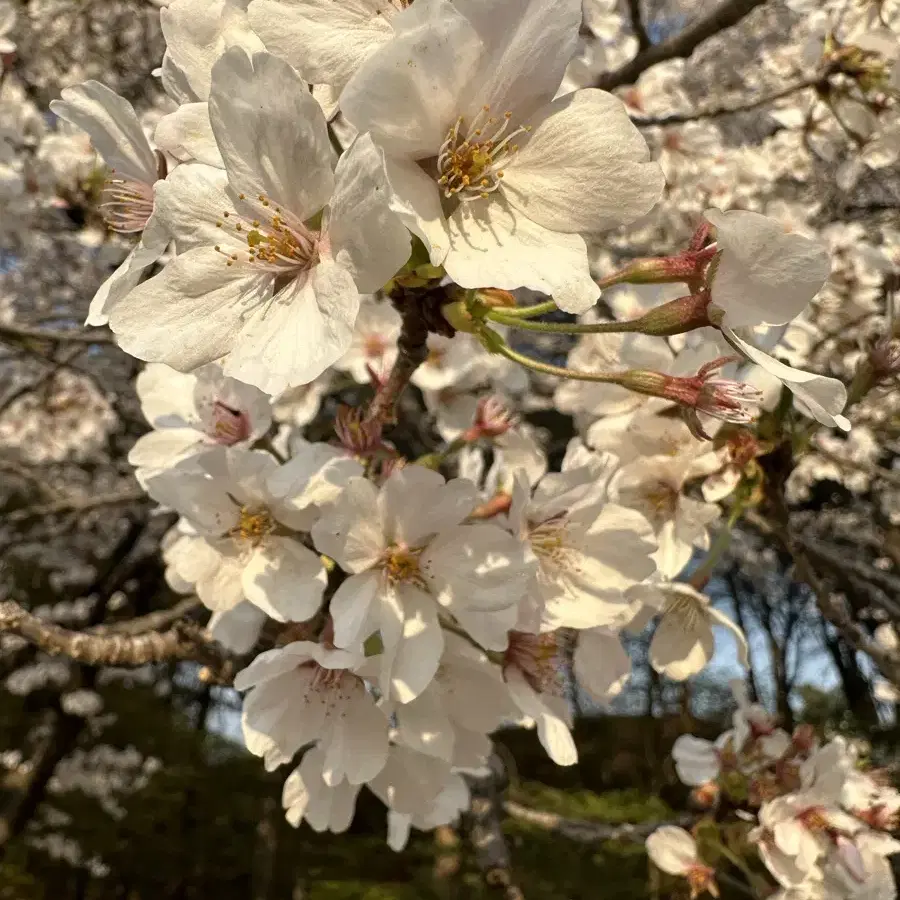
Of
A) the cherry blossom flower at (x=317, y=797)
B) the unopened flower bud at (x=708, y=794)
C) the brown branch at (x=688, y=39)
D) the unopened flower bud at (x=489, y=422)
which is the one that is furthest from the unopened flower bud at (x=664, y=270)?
the unopened flower bud at (x=708, y=794)

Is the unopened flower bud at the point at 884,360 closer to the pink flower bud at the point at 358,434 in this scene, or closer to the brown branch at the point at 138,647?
the pink flower bud at the point at 358,434

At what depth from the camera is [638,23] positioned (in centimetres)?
206

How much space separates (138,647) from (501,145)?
941 mm

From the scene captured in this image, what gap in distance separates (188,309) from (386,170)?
0.26 m

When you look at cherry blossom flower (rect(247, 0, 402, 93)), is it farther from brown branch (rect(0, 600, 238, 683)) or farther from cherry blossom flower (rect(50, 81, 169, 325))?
brown branch (rect(0, 600, 238, 683))

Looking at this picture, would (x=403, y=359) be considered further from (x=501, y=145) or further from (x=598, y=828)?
(x=598, y=828)

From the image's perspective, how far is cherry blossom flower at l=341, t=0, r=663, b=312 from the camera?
65 cm

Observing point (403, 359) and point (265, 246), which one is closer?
point (265, 246)

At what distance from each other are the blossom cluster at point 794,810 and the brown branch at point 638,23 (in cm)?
169

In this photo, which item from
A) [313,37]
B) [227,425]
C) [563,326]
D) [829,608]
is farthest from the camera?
[829,608]

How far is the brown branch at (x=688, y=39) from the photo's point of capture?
1.60m

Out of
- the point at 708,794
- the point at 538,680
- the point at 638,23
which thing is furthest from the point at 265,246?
the point at 638,23

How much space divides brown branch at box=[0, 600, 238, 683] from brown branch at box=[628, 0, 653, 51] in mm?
1844

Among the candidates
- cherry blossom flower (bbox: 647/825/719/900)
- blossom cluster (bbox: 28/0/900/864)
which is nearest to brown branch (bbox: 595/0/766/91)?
blossom cluster (bbox: 28/0/900/864)
